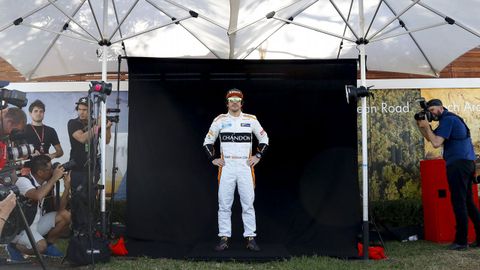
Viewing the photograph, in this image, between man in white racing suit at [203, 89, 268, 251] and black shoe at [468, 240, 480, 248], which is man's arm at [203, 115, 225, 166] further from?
black shoe at [468, 240, 480, 248]

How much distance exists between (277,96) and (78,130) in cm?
314

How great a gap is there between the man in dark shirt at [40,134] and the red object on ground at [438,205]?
5.41 metres

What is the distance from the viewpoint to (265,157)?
5.89 m

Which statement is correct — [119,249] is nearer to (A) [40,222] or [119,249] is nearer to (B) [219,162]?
(A) [40,222]

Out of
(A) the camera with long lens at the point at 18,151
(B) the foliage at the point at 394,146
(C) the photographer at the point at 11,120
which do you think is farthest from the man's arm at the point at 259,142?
(C) the photographer at the point at 11,120

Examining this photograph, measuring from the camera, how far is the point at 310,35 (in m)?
6.71

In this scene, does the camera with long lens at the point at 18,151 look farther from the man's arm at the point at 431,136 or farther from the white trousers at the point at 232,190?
the man's arm at the point at 431,136

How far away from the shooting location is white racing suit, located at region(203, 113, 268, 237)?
5234mm

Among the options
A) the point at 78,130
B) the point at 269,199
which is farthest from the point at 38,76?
the point at 269,199

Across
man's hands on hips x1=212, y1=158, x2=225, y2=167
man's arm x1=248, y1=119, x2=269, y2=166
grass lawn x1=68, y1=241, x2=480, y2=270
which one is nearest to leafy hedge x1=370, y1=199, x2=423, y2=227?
grass lawn x1=68, y1=241, x2=480, y2=270

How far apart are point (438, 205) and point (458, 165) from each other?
3.06 ft

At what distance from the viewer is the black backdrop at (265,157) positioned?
5.62 m

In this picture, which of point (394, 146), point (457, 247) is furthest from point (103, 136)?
point (394, 146)

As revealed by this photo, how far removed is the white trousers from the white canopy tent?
1.66m
